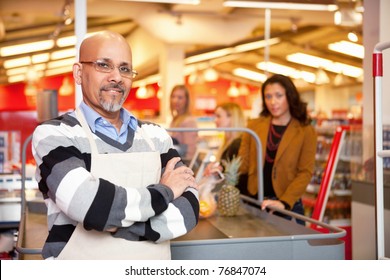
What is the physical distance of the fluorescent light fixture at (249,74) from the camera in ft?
75.3

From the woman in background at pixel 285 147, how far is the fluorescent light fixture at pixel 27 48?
11185 millimetres

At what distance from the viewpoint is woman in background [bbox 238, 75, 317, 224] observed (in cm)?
359

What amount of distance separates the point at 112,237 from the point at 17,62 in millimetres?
15594

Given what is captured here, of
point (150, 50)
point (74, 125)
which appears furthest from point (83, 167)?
point (150, 50)

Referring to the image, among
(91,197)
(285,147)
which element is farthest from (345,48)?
(91,197)

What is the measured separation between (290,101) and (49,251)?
6.96 feet

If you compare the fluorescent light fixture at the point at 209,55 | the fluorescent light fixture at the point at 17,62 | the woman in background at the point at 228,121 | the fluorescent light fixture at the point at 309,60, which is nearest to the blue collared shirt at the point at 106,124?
the woman in background at the point at 228,121

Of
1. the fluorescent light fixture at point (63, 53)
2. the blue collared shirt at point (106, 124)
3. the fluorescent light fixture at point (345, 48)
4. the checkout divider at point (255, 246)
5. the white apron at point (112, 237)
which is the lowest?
the checkout divider at point (255, 246)

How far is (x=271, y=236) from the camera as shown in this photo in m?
2.52

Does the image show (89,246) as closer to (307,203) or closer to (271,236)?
(271,236)

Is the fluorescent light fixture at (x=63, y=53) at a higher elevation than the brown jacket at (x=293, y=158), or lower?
→ higher

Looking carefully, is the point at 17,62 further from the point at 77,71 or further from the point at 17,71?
the point at 77,71

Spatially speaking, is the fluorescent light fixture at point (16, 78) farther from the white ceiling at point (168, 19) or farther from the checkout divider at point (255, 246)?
the checkout divider at point (255, 246)

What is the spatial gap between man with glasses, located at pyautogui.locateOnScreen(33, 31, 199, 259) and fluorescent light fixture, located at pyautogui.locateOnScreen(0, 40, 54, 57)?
41.2 feet
